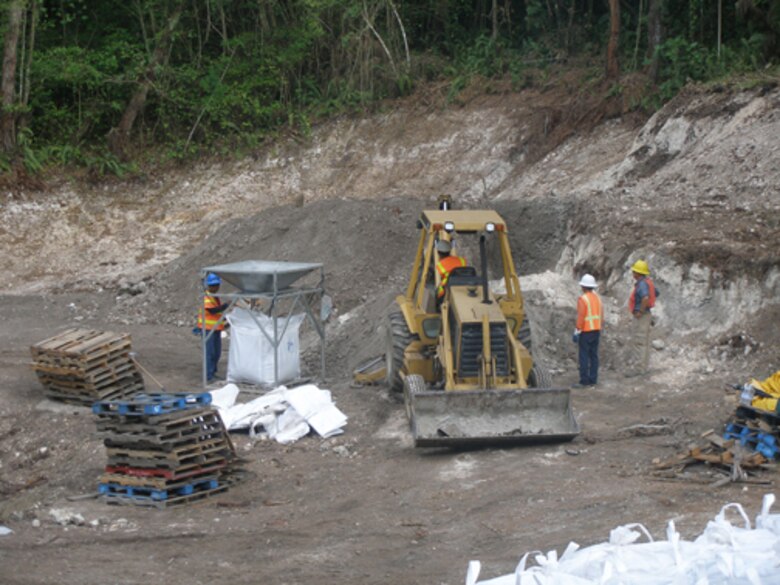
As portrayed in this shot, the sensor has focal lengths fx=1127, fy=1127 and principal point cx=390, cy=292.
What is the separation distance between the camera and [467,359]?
1195 centimetres

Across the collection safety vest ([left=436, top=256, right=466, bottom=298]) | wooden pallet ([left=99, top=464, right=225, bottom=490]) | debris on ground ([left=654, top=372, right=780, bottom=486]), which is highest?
safety vest ([left=436, top=256, right=466, bottom=298])

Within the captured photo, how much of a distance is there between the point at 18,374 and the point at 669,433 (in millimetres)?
9206

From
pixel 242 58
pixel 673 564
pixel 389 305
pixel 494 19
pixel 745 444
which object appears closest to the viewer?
pixel 673 564

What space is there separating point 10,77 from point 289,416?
18.4 m

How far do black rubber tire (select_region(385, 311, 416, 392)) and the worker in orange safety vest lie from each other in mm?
624

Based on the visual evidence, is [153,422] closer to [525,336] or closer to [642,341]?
[525,336]

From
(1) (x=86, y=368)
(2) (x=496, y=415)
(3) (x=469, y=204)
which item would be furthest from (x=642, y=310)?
(3) (x=469, y=204)

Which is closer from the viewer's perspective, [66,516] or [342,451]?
[66,516]

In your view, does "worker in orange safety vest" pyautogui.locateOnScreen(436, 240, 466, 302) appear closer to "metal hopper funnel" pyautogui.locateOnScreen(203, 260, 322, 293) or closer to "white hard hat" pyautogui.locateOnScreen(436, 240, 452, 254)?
"white hard hat" pyautogui.locateOnScreen(436, 240, 452, 254)

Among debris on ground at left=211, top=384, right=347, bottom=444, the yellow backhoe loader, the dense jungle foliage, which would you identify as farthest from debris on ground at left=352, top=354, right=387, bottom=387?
the dense jungle foliage

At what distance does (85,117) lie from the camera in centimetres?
3006

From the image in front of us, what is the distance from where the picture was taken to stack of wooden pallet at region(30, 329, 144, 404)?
14219 millimetres

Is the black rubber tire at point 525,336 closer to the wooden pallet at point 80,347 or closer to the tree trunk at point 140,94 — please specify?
the wooden pallet at point 80,347

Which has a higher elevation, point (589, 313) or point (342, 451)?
point (589, 313)
